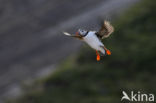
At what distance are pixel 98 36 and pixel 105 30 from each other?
0.24 ft

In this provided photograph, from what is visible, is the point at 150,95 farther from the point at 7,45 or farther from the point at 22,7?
the point at 22,7

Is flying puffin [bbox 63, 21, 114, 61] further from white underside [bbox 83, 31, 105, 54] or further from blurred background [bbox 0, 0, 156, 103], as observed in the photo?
blurred background [bbox 0, 0, 156, 103]

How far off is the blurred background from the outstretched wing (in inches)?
287

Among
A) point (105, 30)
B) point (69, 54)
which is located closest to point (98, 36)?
point (105, 30)

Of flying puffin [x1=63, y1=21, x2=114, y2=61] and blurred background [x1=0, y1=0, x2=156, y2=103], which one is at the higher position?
blurred background [x1=0, y1=0, x2=156, y2=103]

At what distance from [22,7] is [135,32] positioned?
16.8 m

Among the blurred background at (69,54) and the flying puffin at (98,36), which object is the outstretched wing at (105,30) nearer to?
the flying puffin at (98,36)

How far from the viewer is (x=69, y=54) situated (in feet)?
117

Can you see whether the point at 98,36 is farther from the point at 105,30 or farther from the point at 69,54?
the point at 69,54

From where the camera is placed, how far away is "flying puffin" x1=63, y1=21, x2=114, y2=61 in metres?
2.84

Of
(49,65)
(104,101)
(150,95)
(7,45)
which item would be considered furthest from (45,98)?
(7,45)

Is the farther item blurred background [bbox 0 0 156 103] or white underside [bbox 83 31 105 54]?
blurred background [bbox 0 0 156 103]

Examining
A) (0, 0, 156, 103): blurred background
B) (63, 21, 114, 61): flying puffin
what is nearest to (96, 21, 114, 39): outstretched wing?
(63, 21, 114, 61): flying puffin

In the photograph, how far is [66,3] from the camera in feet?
129
